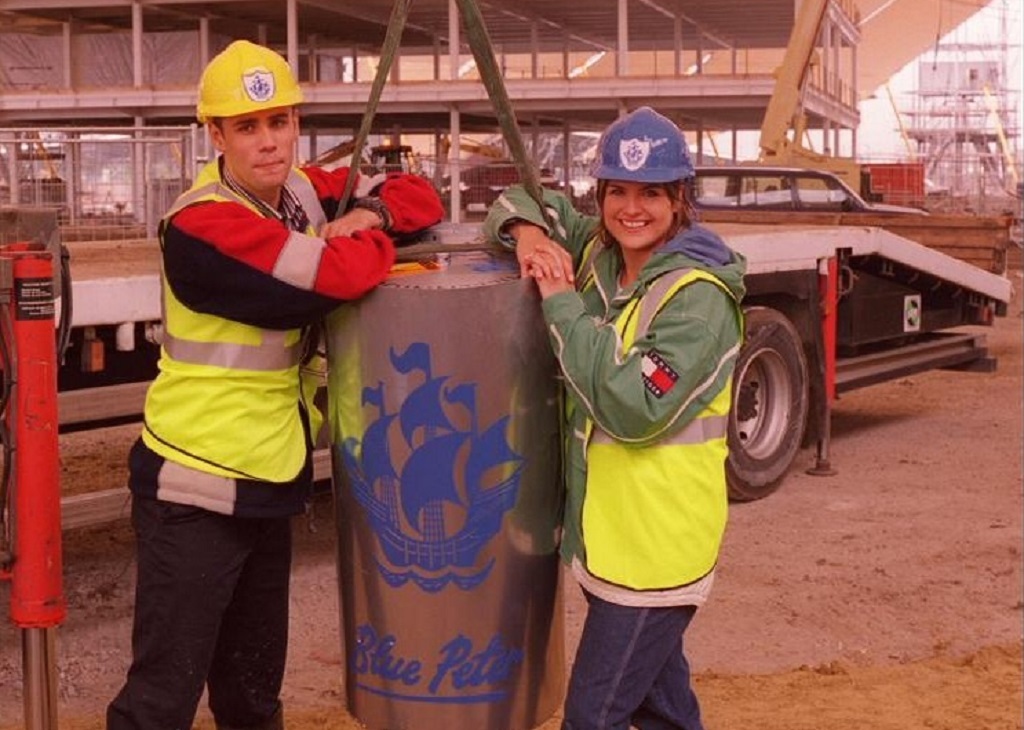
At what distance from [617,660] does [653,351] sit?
692 millimetres

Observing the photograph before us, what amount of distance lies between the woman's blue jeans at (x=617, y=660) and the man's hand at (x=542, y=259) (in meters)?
0.72

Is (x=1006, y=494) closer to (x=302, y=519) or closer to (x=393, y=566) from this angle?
(x=302, y=519)

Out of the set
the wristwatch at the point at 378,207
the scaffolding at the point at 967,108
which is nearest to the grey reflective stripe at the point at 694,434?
the wristwatch at the point at 378,207

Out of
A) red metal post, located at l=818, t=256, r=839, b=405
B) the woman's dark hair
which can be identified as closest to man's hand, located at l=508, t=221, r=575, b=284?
the woman's dark hair

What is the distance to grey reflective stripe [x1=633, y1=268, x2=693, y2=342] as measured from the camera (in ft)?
10.8

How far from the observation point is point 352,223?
11.9ft

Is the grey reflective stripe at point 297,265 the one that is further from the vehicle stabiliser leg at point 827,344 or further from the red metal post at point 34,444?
the vehicle stabiliser leg at point 827,344

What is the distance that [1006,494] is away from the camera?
8.30 metres

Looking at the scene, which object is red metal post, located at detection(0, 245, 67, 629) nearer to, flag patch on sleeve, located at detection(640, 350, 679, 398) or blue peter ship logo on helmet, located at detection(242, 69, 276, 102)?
blue peter ship logo on helmet, located at detection(242, 69, 276, 102)

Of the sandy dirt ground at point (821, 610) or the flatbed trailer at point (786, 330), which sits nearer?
the sandy dirt ground at point (821, 610)

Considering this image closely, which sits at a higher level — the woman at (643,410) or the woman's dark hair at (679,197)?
the woman's dark hair at (679,197)

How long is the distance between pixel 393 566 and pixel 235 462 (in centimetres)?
44

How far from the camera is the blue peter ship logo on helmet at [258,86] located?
345 centimetres

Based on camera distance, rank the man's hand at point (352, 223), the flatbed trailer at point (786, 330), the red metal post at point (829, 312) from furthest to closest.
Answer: the red metal post at point (829, 312)
the flatbed trailer at point (786, 330)
the man's hand at point (352, 223)
